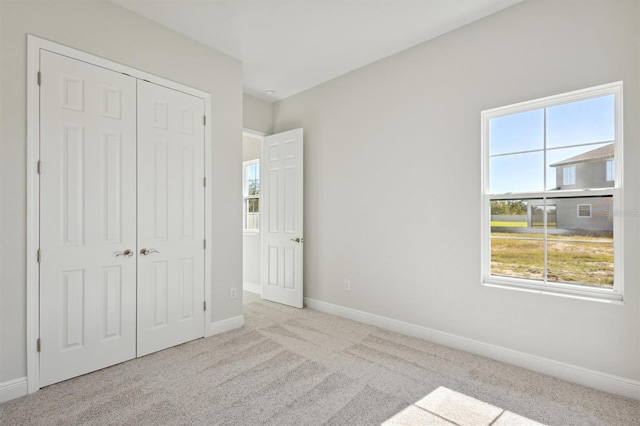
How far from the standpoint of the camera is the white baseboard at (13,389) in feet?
6.84

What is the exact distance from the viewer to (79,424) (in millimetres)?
1874

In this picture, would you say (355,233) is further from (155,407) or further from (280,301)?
(155,407)

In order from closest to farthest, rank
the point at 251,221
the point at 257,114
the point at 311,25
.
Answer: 1. the point at 311,25
2. the point at 257,114
3. the point at 251,221

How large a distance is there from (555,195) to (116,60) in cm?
366

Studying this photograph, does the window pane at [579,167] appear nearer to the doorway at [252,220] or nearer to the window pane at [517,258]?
the window pane at [517,258]

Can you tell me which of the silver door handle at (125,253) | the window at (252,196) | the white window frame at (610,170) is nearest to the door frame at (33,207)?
the silver door handle at (125,253)

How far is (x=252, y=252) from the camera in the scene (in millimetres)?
5230

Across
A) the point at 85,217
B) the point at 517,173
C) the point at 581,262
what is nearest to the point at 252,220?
the point at 85,217

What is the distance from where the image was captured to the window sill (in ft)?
7.38

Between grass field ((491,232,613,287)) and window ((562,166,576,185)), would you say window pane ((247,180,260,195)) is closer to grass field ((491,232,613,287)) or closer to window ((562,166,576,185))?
grass field ((491,232,613,287))

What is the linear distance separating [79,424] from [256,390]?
1.03 meters

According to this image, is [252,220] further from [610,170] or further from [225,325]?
[610,170]

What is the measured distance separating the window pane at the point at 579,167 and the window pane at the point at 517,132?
0.17 m

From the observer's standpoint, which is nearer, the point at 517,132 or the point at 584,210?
the point at 584,210
